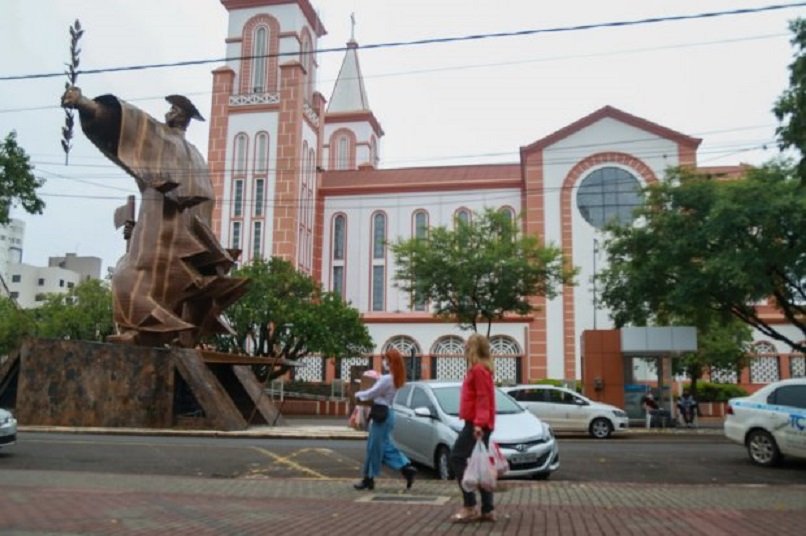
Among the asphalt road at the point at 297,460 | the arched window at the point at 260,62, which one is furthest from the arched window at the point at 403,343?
the asphalt road at the point at 297,460

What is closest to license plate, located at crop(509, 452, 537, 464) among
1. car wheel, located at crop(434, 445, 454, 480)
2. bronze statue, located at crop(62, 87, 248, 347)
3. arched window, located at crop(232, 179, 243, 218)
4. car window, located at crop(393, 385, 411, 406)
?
car wheel, located at crop(434, 445, 454, 480)

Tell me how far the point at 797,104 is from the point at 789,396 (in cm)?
478

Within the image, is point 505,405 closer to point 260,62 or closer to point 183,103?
point 183,103

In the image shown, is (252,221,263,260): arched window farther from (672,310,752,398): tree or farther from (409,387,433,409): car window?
(409,387,433,409): car window

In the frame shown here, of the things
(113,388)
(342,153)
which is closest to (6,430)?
(113,388)

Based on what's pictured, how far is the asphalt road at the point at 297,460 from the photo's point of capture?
11.0 meters

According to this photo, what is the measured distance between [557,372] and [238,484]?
35.4 metres

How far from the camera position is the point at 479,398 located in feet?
22.0

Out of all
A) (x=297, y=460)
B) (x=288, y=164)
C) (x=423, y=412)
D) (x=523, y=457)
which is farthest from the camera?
(x=288, y=164)

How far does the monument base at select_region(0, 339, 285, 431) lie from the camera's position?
18.6m

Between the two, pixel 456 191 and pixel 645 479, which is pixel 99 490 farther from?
pixel 456 191

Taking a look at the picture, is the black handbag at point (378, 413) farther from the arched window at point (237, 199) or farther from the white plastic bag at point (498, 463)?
the arched window at point (237, 199)

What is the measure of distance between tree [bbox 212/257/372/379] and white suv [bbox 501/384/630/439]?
51.9ft

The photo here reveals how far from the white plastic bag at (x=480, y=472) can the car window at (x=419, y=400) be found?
14.3ft
